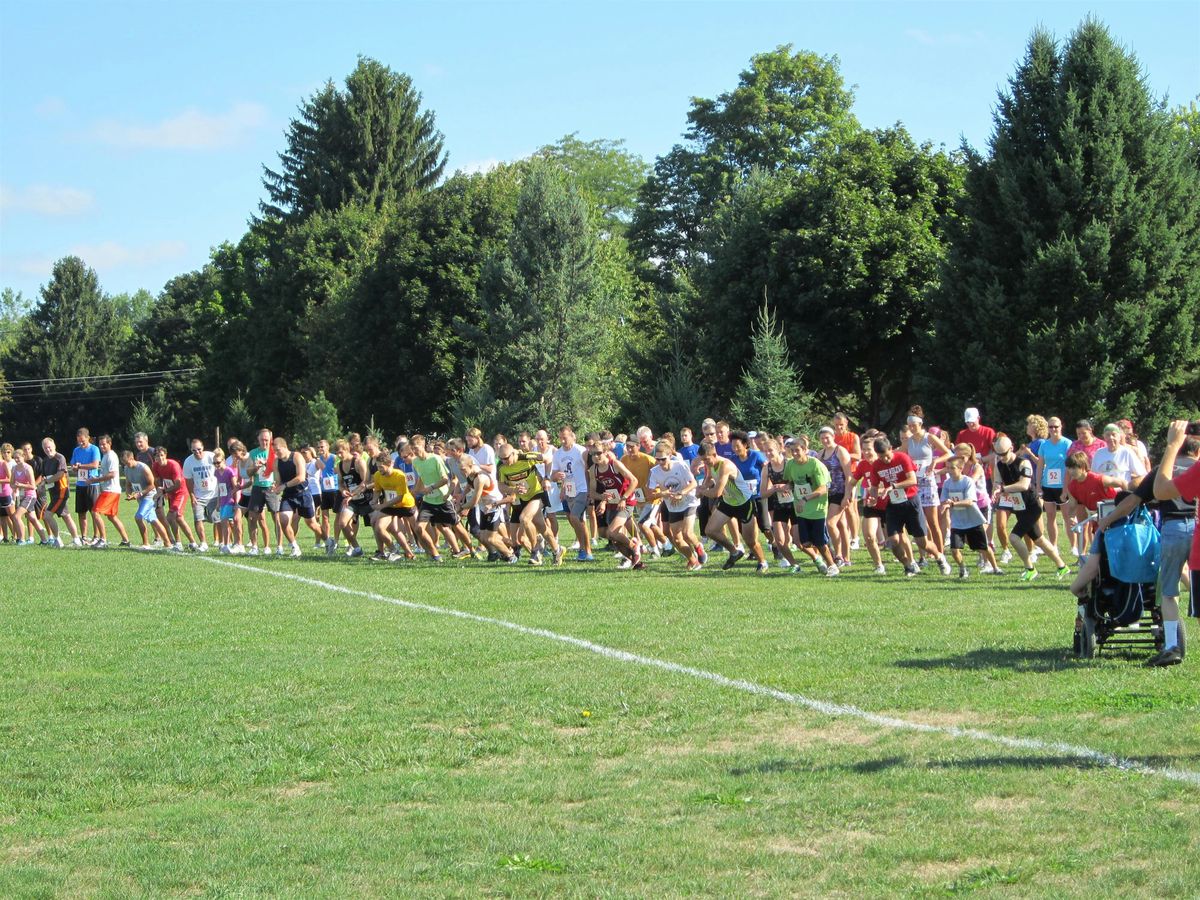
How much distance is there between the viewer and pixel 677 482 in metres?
19.0

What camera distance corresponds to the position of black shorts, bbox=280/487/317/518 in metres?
23.7

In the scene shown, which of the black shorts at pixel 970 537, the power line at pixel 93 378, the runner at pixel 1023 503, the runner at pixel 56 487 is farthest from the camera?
the power line at pixel 93 378

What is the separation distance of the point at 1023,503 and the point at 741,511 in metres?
3.73

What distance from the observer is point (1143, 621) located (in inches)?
404

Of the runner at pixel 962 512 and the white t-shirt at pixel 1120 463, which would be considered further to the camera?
the runner at pixel 962 512

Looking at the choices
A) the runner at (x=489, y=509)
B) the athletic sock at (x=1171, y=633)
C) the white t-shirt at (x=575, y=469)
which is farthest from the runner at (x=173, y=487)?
the athletic sock at (x=1171, y=633)

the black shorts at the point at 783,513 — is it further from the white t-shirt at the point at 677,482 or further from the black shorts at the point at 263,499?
the black shorts at the point at 263,499

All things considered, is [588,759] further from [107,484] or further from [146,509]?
[107,484]

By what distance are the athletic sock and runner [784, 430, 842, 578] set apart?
8.16 m

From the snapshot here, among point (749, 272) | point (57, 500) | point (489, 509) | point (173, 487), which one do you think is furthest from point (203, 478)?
point (749, 272)

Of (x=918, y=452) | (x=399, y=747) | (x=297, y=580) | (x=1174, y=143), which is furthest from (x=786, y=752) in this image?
(x=1174, y=143)

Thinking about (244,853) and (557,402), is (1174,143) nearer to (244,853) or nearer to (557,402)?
(557,402)

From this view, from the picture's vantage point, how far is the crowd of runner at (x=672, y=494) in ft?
56.4

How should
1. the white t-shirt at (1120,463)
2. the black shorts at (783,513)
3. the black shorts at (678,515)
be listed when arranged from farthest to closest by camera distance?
the black shorts at (678,515) → the black shorts at (783,513) → the white t-shirt at (1120,463)
